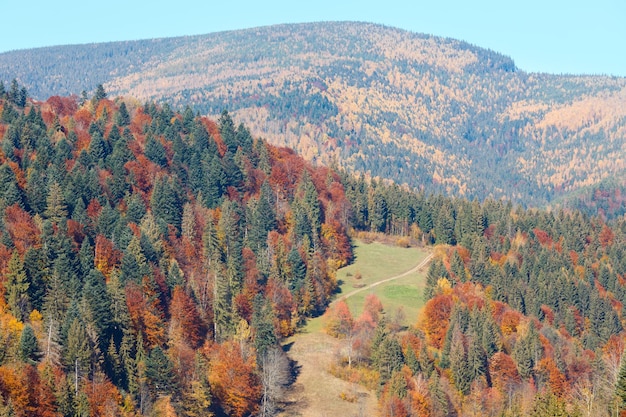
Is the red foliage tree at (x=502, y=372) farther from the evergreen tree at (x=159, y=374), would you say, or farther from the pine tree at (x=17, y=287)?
the pine tree at (x=17, y=287)

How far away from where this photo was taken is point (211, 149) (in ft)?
577

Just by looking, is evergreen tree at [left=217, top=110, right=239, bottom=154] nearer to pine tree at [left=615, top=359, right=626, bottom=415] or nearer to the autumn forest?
the autumn forest

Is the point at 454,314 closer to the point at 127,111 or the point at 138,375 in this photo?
the point at 138,375

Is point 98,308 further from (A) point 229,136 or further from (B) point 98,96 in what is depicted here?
(B) point 98,96

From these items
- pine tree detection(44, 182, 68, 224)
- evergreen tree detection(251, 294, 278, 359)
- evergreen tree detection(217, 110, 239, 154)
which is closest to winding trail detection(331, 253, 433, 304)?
evergreen tree detection(251, 294, 278, 359)

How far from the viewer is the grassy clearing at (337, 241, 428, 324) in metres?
145

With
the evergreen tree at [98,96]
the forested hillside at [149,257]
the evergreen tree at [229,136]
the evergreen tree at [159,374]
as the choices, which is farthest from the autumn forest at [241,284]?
the evergreen tree at [98,96]

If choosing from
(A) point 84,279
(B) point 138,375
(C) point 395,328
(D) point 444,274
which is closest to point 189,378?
(B) point 138,375

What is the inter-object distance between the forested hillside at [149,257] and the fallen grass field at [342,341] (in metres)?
3.33

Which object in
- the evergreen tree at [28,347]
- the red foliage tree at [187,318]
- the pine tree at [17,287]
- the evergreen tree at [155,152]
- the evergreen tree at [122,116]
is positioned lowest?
the red foliage tree at [187,318]

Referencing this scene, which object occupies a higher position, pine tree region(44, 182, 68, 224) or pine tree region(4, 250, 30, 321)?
pine tree region(44, 182, 68, 224)

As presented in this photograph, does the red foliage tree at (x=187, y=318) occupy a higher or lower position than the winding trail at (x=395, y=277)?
higher

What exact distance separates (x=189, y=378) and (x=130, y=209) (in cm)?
4205

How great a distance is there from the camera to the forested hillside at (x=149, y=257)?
103562 mm
